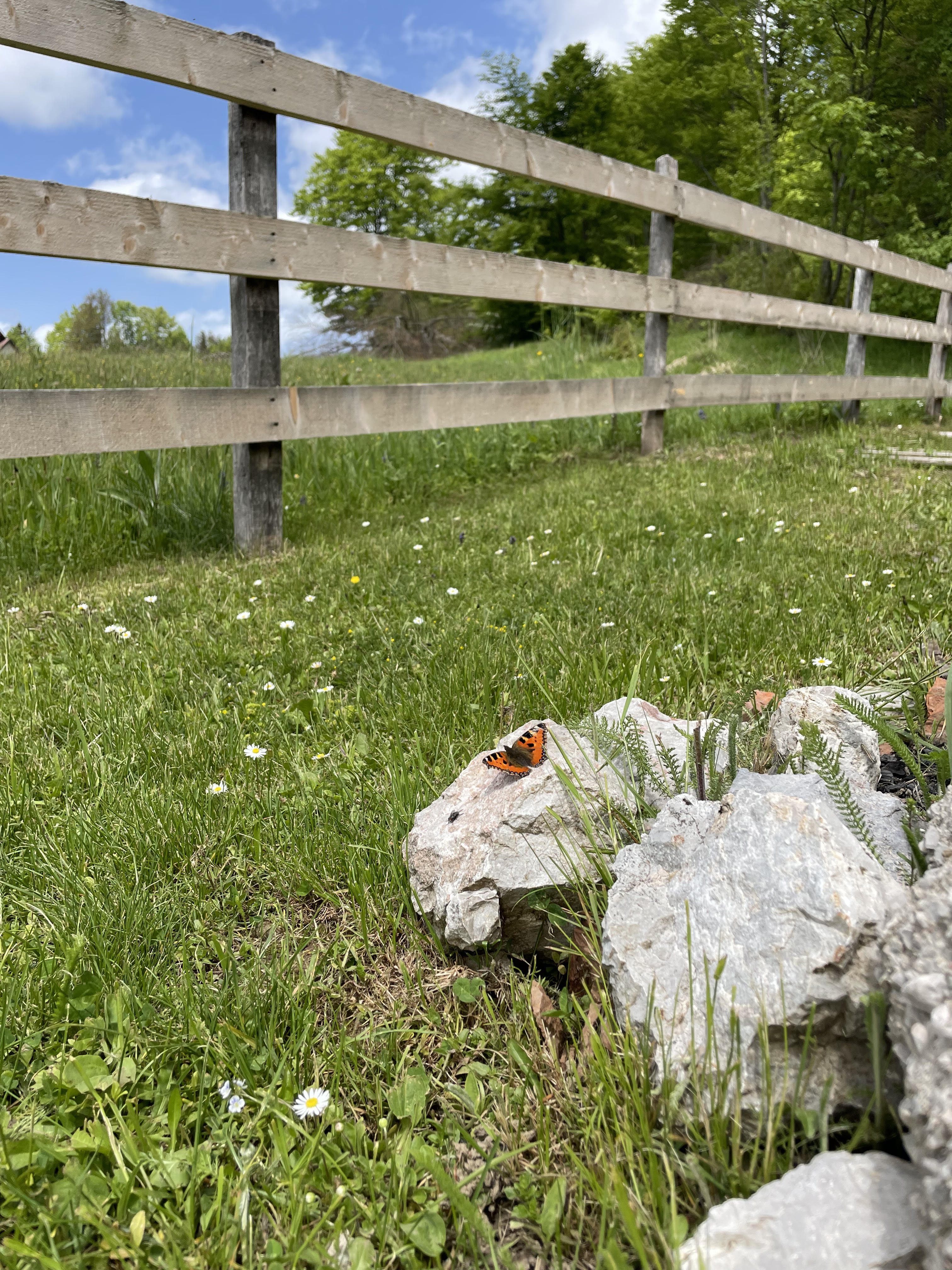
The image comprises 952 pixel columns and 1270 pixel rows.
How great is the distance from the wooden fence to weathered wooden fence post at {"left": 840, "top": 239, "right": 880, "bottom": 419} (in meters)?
3.34

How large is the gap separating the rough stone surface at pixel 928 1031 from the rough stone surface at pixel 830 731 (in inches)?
24.8

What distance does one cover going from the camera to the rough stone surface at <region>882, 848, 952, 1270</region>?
2.60 ft

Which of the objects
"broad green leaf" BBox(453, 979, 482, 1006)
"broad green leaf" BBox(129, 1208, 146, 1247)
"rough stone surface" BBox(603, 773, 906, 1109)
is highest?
"rough stone surface" BBox(603, 773, 906, 1109)

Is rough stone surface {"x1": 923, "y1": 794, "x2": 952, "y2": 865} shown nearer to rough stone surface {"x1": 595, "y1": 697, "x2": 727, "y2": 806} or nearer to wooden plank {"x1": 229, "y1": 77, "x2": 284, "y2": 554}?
rough stone surface {"x1": 595, "y1": 697, "x2": 727, "y2": 806}

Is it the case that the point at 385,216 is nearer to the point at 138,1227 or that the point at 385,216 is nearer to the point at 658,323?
the point at 658,323

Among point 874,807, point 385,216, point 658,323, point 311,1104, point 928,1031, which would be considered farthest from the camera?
point 385,216

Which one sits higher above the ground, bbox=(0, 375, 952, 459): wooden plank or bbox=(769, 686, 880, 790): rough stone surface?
bbox=(0, 375, 952, 459): wooden plank

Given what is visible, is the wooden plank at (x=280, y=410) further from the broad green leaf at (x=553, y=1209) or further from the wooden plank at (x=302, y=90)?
the broad green leaf at (x=553, y=1209)

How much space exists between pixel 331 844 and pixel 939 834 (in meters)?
1.20

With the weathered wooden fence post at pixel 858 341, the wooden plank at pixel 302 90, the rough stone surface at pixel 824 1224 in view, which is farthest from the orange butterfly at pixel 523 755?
the weathered wooden fence post at pixel 858 341

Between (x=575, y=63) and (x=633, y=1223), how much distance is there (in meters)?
35.9

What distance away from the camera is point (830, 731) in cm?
175

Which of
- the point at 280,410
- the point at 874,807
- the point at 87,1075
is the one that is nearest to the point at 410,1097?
the point at 87,1075

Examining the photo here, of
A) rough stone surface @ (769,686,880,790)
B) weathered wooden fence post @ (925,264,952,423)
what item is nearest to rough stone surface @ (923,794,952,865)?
rough stone surface @ (769,686,880,790)
